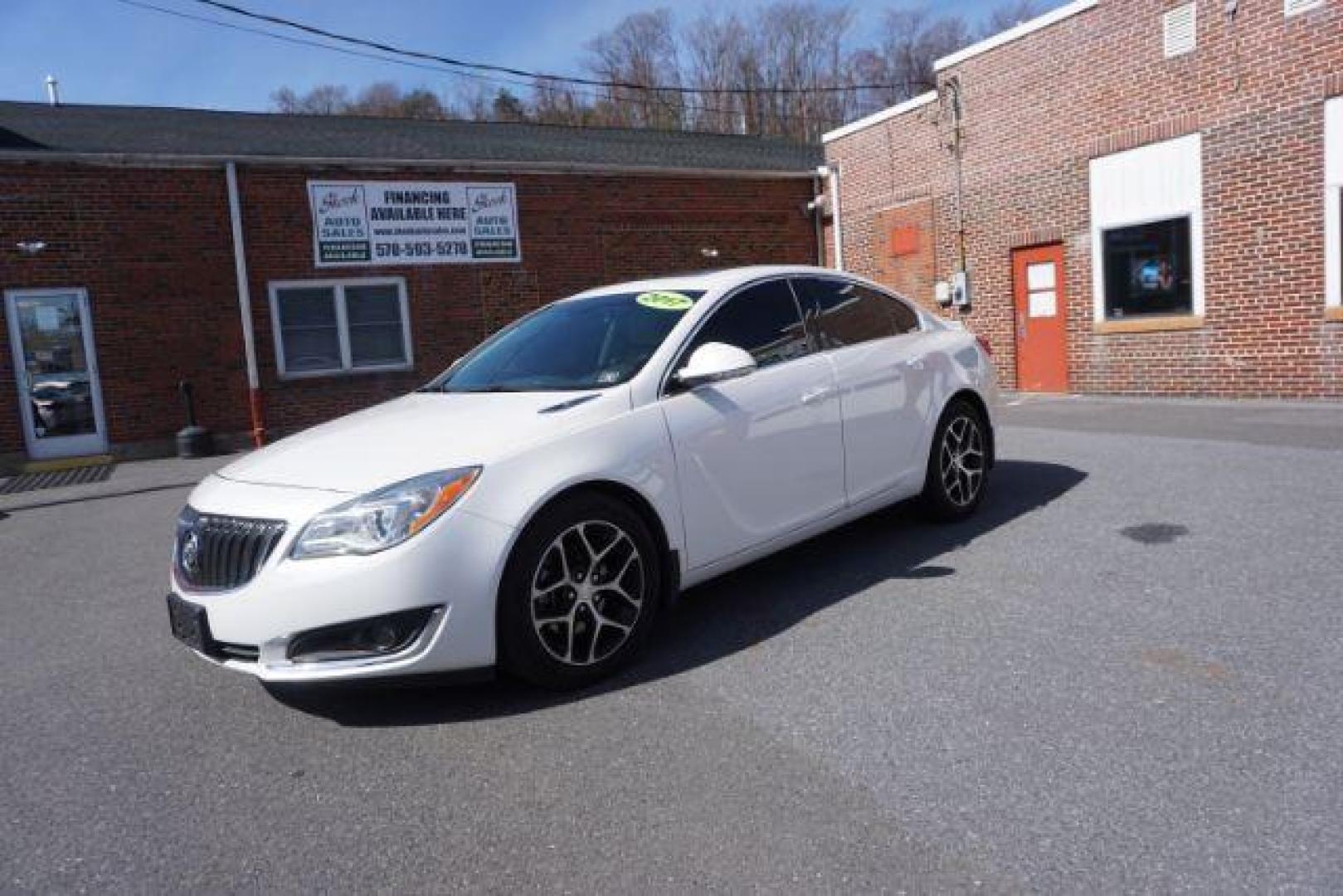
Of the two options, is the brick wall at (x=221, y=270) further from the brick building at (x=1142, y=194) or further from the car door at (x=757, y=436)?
the car door at (x=757, y=436)

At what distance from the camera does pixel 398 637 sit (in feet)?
10.4

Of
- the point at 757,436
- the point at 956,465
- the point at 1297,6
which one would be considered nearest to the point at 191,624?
the point at 757,436

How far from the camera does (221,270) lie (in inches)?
507

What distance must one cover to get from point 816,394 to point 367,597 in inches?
92.2

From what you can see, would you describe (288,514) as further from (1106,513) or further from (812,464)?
(1106,513)

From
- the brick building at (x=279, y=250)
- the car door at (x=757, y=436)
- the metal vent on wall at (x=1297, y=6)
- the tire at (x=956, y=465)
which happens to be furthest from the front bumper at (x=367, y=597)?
the metal vent on wall at (x=1297, y=6)

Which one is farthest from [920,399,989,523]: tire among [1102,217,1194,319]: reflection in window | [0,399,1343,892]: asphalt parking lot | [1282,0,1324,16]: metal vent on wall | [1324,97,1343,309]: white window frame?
[1282,0,1324,16]: metal vent on wall

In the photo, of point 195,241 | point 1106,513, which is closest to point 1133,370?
point 1106,513

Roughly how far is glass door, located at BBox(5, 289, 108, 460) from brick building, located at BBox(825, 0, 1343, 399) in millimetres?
12007

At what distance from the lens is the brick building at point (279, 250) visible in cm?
1201

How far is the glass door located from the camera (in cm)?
1187

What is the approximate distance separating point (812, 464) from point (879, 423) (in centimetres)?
63

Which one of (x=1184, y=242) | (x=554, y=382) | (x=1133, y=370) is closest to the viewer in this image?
(x=554, y=382)

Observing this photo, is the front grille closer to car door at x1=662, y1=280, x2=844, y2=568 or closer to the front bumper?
the front bumper
